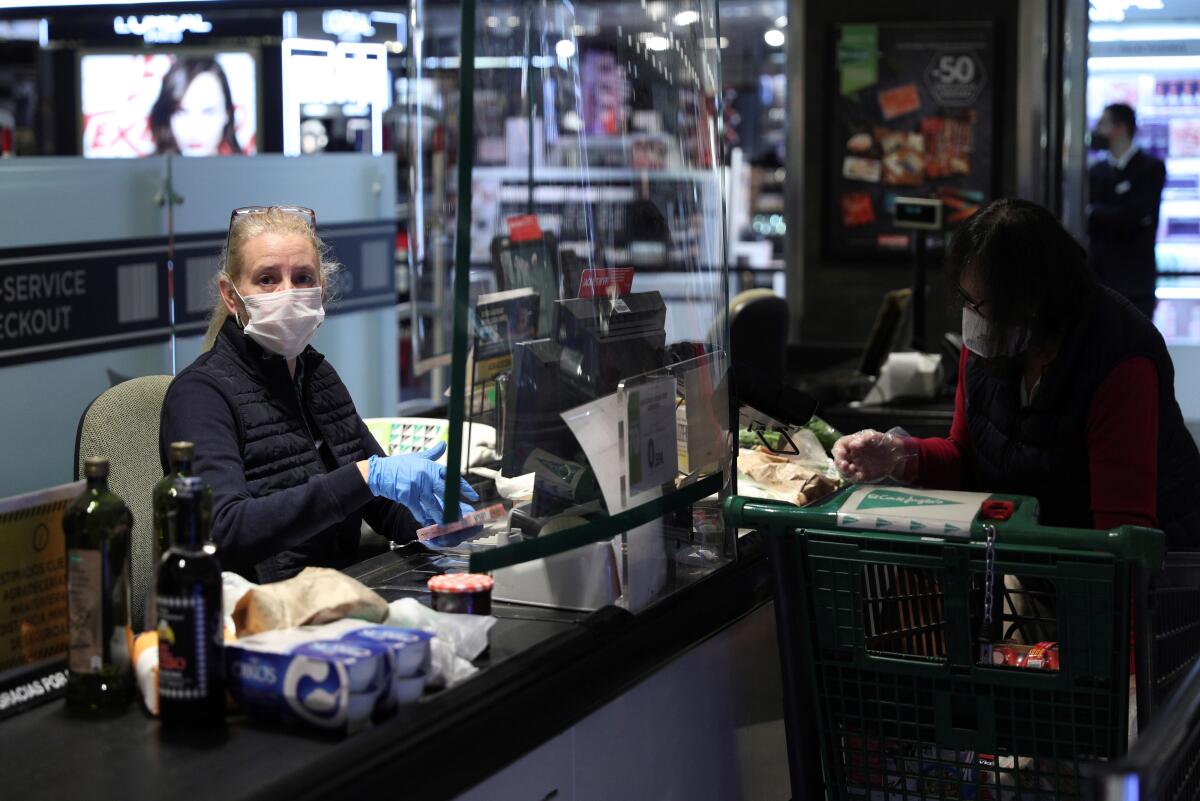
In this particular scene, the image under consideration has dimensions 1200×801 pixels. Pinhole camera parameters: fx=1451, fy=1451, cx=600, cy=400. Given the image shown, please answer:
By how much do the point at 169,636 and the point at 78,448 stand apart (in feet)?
4.11

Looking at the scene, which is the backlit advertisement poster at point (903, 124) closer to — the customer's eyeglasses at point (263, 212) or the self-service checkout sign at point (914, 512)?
the customer's eyeglasses at point (263, 212)

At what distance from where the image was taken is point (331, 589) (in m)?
1.86

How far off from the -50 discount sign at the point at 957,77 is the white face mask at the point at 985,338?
4480 mm

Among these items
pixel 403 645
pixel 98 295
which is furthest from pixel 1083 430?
pixel 98 295

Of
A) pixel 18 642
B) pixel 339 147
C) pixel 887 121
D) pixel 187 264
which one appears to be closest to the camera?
pixel 18 642

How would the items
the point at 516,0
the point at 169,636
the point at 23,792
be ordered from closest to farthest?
the point at 23,792 → the point at 169,636 → the point at 516,0

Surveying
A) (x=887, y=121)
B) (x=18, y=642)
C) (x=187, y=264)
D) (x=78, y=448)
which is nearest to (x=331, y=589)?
(x=18, y=642)

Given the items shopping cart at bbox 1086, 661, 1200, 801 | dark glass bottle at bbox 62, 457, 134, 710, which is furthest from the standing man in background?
dark glass bottle at bbox 62, 457, 134, 710

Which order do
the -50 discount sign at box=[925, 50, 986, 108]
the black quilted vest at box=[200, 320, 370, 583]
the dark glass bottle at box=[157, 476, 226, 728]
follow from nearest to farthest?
1. the dark glass bottle at box=[157, 476, 226, 728]
2. the black quilted vest at box=[200, 320, 370, 583]
3. the -50 discount sign at box=[925, 50, 986, 108]

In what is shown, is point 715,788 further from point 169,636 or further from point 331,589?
point 169,636

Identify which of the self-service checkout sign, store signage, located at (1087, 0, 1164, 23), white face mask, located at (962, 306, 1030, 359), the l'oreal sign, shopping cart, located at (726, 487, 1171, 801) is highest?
the l'oreal sign

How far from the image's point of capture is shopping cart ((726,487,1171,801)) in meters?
2.03

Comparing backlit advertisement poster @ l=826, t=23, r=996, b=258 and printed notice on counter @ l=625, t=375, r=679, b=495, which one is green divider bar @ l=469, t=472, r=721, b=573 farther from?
backlit advertisement poster @ l=826, t=23, r=996, b=258

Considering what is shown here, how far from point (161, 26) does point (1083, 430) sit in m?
7.65
